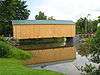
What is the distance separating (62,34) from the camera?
3894cm

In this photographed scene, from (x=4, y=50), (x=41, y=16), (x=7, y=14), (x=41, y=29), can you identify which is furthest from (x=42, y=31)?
(x=41, y=16)

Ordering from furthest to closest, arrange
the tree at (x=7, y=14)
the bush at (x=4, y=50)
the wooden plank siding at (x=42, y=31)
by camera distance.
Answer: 1. the tree at (x=7, y=14)
2. the wooden plank siding at (x=42, y=31)
3. the bush at (x=4, y=50)

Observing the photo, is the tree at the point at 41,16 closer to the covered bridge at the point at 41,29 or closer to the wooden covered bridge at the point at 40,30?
the wooden covered bridge at the point at 40,30

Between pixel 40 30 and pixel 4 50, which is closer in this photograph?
pixel 4 50

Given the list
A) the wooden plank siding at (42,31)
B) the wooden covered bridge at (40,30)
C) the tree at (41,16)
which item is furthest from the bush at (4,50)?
the tree at (41,16)

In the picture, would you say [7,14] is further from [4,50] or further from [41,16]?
[4,50]

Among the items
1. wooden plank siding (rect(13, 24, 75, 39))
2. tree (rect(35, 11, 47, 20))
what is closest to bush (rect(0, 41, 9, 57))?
wooden plank siding (rect(13, 24, 75, 39))

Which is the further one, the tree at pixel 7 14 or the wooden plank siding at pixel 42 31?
the tree at pixel 7 14

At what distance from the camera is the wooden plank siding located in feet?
112

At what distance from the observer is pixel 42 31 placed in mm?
36375

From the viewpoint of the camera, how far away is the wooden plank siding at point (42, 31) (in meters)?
34.1

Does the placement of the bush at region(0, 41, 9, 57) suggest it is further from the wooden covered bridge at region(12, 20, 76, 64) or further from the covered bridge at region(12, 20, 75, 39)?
the covered bridge at region(12, 20, 75, 39)

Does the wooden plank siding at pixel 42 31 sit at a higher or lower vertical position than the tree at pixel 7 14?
lower

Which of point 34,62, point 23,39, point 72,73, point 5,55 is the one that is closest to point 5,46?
point 5,55
